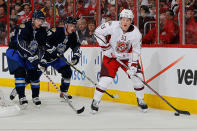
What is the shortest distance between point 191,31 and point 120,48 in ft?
2.96

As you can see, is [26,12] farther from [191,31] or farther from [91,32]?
[191,31]

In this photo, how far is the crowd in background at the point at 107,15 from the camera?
6.18 meters

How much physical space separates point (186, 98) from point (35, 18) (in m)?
2.15

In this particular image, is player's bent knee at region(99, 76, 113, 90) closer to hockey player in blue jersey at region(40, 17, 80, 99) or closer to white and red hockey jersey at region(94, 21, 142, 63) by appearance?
white and red hockey jersey at region(94, 21, 142, 63)

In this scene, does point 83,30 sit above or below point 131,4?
below

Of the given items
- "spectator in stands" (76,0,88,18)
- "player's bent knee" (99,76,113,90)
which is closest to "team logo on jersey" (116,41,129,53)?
"player's bent knee" (99,76,113,90)

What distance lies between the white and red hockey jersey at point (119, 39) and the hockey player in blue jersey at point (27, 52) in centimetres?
84

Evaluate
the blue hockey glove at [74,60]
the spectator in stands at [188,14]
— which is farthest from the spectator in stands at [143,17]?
the blue hockey glove at [74,60]

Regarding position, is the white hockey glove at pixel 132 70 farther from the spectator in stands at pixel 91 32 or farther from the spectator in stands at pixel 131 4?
the spectator in stands at pixel 91 32

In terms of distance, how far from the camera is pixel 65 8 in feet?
28.2

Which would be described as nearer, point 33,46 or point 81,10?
point 33,46

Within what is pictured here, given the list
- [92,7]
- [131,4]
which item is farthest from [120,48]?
[92,7]

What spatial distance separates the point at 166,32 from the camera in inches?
257

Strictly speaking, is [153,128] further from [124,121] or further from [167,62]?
[167,62]
